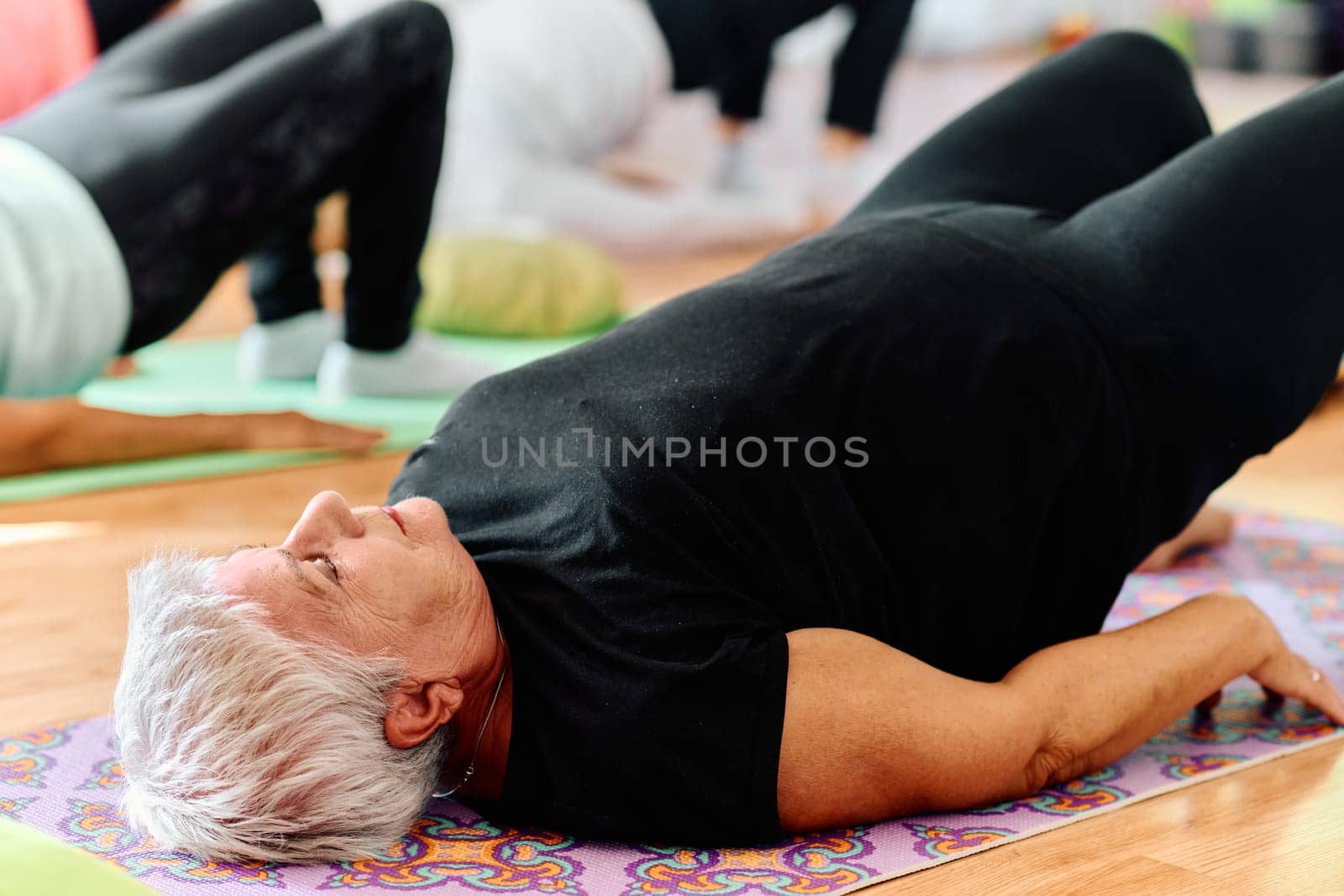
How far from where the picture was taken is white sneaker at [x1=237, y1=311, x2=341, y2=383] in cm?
310

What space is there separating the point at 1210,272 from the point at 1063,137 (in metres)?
0.36

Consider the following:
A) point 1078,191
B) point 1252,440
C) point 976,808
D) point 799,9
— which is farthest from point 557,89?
point 976,808

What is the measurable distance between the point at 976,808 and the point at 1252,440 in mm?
566

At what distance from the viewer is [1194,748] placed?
149 centimetres

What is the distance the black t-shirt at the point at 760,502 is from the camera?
1205 millimetres

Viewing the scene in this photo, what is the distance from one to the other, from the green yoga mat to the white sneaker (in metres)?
0.03

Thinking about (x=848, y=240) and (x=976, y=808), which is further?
(x=848, y=240)

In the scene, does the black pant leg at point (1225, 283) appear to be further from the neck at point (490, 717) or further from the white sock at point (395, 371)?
the white sock at point (395, 371)

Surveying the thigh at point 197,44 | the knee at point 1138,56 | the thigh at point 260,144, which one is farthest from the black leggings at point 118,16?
the knee at point 1138,56

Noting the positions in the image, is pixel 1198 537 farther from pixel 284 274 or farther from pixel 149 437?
pixel 284 274

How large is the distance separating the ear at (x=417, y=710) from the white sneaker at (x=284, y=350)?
198 cm

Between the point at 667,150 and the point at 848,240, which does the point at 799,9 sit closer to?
the point at 667,150

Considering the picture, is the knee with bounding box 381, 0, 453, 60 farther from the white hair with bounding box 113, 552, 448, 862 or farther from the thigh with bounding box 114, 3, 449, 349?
the white hair with bounding box 113, 552, 448, 862

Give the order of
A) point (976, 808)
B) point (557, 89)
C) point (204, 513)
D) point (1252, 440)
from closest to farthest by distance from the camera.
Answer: point (976, 808) < point (1252, 440) < point (204, 513) < point (557, 89)
